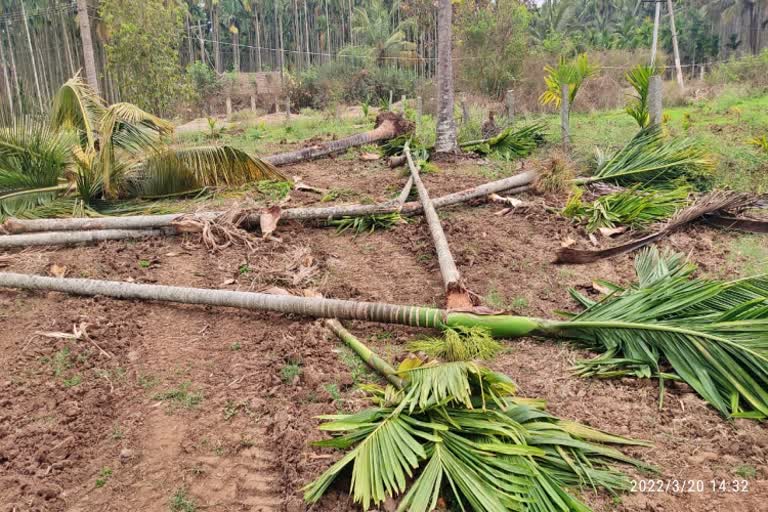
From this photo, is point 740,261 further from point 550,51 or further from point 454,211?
point 550,51

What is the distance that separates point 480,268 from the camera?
5.31m

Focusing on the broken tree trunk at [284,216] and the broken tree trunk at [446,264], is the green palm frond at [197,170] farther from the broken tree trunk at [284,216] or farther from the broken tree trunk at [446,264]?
A: the broken tree trunk at [446,264]

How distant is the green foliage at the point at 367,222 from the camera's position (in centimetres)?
646

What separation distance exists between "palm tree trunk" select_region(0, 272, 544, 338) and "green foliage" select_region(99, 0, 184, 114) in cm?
1267

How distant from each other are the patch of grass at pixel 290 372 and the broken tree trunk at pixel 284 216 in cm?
299

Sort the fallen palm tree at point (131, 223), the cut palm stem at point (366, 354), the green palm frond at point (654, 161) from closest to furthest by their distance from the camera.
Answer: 1. the cut palm stem at point (366, 354)
2. the fallen palm tree at point (131, 223)
3. the green palm frond at point (654, 161)

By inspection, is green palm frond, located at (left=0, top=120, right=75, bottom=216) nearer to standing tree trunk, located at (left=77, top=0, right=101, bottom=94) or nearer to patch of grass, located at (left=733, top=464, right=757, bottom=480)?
patch of grass, located at (left=733, top=464, right=757, bottom=480)

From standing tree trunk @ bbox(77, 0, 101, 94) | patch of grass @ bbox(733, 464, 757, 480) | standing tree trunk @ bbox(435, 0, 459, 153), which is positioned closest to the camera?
patch of grass @ bbox(733, 464, 757, 480)

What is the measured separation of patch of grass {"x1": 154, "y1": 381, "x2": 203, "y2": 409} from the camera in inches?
132

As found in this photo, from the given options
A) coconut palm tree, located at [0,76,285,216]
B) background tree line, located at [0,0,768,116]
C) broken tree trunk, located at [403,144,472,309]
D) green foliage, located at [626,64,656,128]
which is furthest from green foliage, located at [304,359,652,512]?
background tree line, located at [0,0,768,116]

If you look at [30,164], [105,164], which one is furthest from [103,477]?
[30,164]

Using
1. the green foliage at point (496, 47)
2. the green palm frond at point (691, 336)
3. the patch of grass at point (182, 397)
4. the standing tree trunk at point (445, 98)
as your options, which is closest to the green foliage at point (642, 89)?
the standing tree trunk at point (445, 98)

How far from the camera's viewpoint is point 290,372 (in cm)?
356

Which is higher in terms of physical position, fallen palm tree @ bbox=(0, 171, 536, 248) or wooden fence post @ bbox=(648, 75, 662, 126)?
wooden fence post @ bbox=(648, 75, 662, 126)
